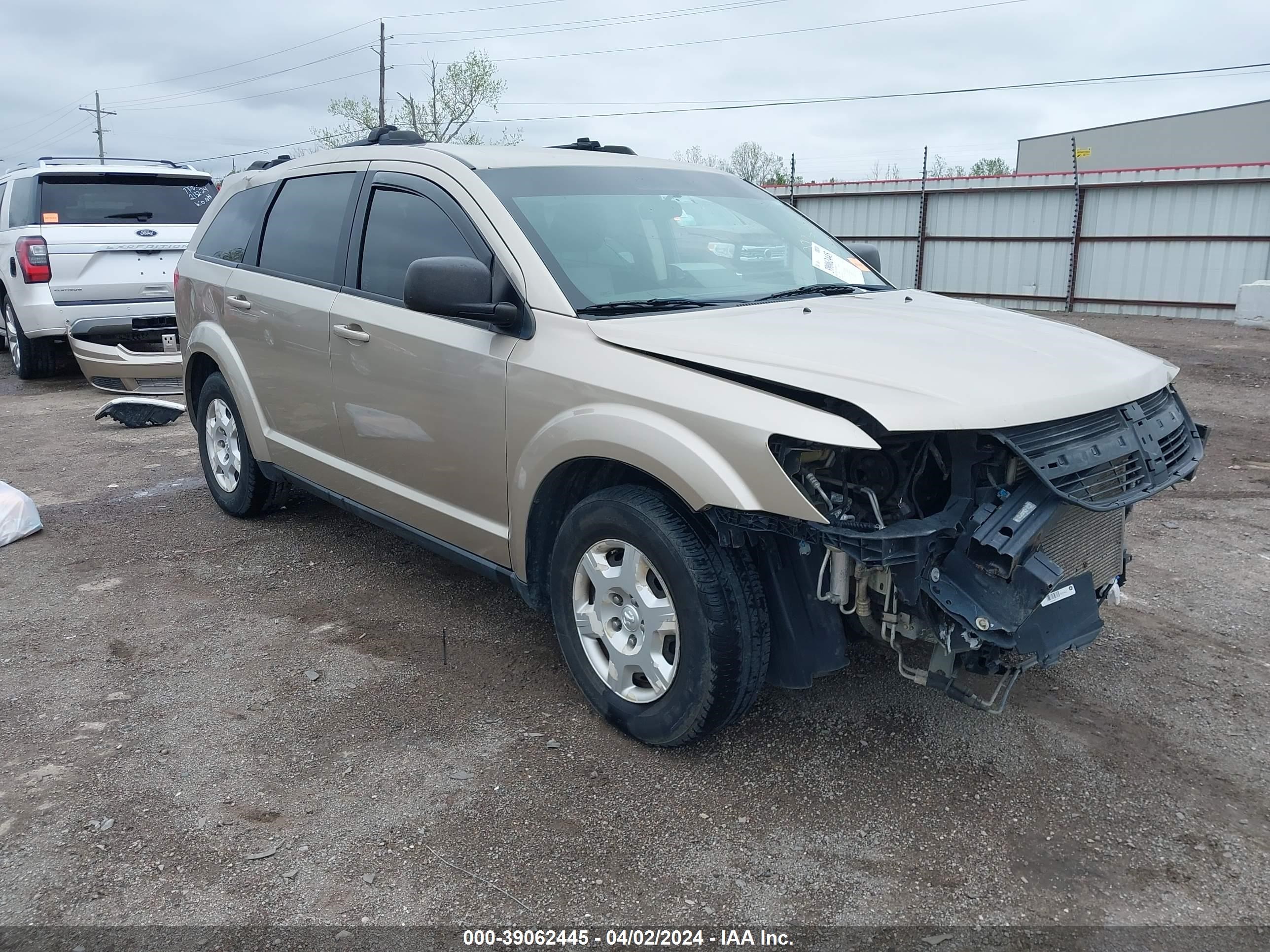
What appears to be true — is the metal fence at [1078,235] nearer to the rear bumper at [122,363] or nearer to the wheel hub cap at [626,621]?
the rear bumper at [122,363]

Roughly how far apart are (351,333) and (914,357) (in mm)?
2332

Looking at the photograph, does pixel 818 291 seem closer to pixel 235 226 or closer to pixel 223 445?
pixel 235 226

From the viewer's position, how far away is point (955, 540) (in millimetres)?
2609

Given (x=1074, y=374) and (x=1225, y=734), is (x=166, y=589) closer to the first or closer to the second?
(x=1074, y=374)

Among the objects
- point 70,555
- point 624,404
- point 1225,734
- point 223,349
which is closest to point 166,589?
point 70,555

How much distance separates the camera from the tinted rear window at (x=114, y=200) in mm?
9602

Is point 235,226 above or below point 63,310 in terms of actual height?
above

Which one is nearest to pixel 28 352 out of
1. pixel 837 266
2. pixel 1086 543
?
pixel 837 266

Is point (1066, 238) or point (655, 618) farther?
point (1066, 238)

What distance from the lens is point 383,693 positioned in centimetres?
364

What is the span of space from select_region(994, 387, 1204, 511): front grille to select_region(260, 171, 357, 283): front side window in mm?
2981

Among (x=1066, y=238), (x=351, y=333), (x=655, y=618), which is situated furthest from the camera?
(x=1066, y=238)

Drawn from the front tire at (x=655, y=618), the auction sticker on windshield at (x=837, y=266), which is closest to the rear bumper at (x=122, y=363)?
the auction sticker on windshield at (x=837, y=266)

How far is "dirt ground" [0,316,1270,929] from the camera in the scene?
2557 mm
